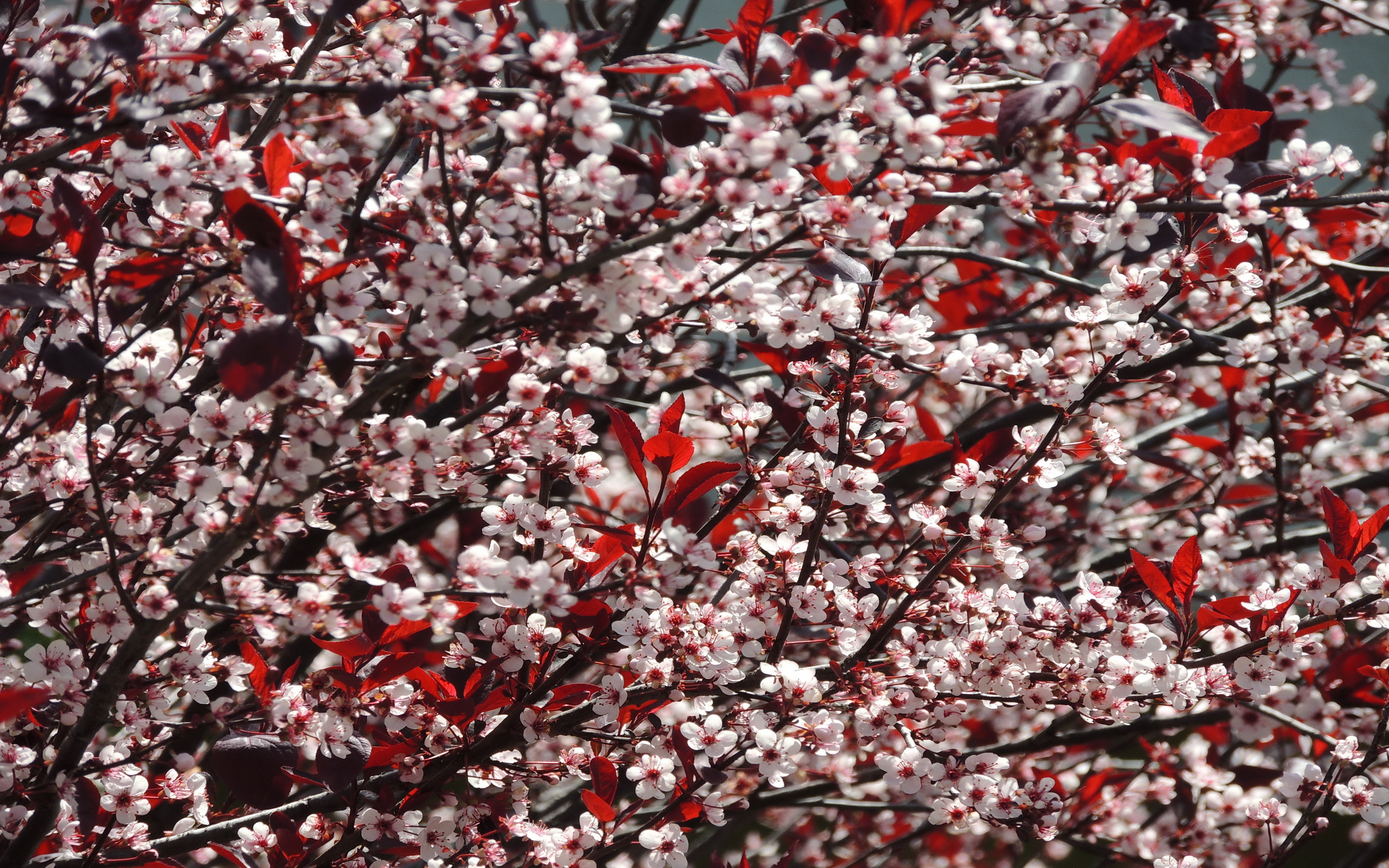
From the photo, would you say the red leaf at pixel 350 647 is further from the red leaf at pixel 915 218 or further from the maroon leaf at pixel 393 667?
the red leaf at pixel 915 218

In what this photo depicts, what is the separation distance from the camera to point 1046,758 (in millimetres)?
2195

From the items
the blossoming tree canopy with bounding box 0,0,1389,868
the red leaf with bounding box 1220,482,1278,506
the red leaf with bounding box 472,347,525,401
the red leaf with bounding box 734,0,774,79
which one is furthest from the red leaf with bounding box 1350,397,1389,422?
the red leaf with bounding box 472,347,525,401

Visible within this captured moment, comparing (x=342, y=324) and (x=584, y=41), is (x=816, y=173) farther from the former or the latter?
(x=342, y=324)

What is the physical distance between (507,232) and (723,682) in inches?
25.0

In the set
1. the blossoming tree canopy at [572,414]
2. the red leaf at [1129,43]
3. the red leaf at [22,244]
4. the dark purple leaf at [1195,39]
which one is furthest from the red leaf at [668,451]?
the dark purple leaf at [1195,39]

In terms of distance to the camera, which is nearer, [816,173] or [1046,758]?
[816,173]

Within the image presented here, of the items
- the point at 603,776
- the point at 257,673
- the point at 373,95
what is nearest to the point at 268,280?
the point at 373,95

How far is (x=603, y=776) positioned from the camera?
4.10 ft

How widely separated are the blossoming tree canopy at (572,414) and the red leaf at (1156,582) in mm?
28

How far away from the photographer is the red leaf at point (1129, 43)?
0.98 m

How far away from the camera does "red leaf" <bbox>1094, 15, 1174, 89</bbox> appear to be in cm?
98

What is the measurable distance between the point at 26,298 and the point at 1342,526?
1.63m

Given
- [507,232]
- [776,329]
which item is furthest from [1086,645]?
[507,232]

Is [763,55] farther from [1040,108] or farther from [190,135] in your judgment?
[190,135]
